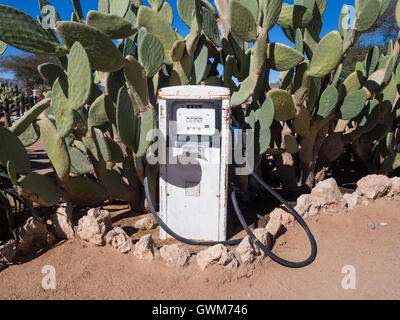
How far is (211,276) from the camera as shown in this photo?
82.0 inches

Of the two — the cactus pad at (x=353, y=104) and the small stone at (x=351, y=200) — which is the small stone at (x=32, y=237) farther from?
the cactus pad at (x=353, y=104)

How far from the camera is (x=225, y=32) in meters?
3.36

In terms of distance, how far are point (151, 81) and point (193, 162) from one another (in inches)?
39.9

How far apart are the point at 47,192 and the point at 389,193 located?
3.02 m

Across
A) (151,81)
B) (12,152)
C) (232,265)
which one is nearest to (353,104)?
(151,81)

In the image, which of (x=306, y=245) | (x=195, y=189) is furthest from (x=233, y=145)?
(x=306, y=245)

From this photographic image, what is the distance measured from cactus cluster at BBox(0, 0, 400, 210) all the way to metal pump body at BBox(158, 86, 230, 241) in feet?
0.64

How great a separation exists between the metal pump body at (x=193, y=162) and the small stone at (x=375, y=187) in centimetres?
147

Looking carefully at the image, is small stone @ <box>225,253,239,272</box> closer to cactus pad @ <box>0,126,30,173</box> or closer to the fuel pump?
the fuel pump

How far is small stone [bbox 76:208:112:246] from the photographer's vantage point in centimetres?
238

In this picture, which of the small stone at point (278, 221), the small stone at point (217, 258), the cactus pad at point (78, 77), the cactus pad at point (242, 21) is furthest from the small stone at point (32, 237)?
the cactus pad at point (242, 21)

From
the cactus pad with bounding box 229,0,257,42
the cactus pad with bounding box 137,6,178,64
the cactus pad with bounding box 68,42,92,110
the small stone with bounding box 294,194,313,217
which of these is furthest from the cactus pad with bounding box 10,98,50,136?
the small stone with bounding box 294,194,313,217

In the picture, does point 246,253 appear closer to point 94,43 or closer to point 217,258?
point 217,258

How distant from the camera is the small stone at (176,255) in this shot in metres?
2.15
